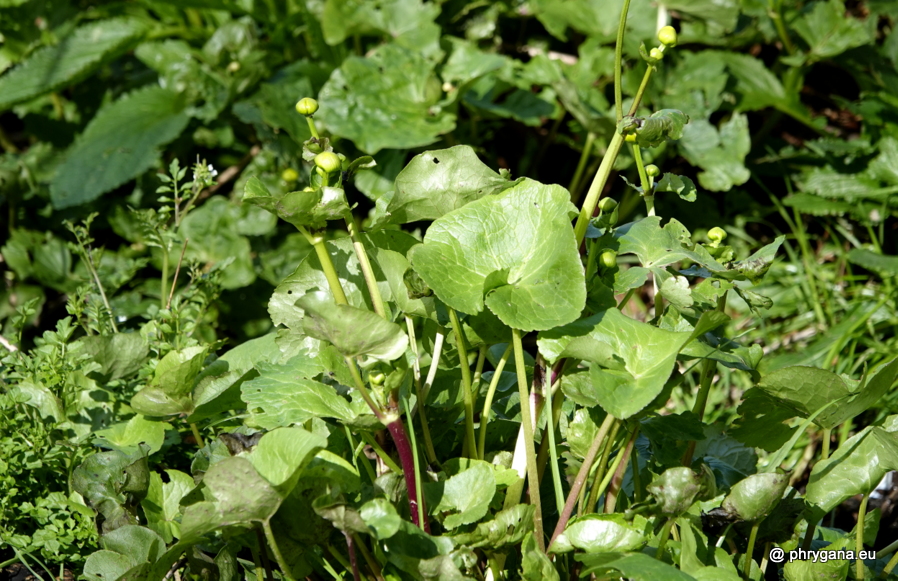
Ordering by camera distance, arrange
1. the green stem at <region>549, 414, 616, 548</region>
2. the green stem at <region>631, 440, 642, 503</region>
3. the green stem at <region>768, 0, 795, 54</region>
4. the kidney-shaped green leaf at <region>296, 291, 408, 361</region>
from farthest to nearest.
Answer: the green stem at <region>768, 0, 795, 54</region>
the green stem at <region>631, 440, 642, 503</region>
the green stem at <region>549, 414, 616, 548</region>
the kidney-shaped green leaf at <region>296, 291, 408, 361</region>

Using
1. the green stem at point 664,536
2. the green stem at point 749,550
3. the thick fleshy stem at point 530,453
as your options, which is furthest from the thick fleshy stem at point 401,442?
the green stem at point 749,550

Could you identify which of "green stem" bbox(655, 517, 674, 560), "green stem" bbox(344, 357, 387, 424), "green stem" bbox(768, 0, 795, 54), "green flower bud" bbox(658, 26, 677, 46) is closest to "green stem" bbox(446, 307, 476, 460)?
"green stem" bbox(344, 357, 387, 424)

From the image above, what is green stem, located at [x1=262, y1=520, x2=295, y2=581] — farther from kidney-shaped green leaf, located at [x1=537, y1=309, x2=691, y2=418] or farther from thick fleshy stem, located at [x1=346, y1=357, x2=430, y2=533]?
kidney-shaped green leaf, located at [x1=537, y1=309, x2=691, y2=418]

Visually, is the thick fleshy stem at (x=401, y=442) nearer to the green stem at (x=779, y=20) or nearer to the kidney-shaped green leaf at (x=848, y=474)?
the kidney-shaped green leaf at (x=848, y=474)

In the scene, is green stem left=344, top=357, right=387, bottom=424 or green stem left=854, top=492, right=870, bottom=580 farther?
green stem left=854, top=492, right=870, bottom=580

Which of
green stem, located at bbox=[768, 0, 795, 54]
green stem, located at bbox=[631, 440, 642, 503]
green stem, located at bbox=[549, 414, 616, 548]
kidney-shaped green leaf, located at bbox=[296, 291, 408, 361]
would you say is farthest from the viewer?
green stem, located at bbox=[768, 0, 795, 54]

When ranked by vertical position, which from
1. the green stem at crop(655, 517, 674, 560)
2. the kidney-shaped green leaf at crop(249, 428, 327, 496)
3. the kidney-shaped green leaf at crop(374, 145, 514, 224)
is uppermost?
the kidney-shaped green leaf at crop(374, 145, 514, 224)

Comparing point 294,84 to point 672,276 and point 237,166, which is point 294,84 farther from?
point 672,276

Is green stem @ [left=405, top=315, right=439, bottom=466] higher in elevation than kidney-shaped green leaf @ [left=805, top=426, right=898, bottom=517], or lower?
higher
